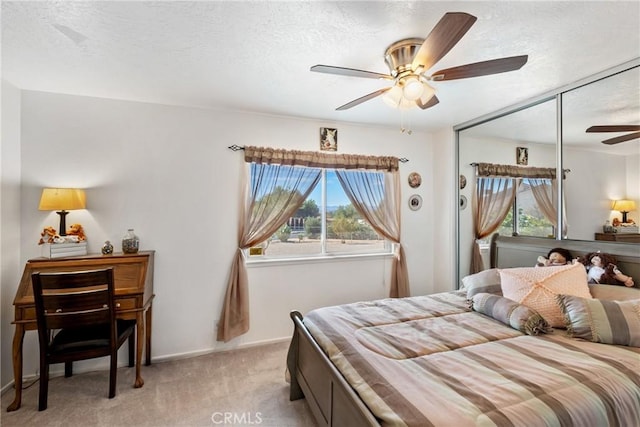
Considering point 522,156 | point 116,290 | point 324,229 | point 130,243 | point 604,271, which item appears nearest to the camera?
point 604,271

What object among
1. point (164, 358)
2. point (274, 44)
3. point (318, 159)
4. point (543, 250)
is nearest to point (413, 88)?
point (274, 44)

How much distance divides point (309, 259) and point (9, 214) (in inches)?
106

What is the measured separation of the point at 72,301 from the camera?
2.03 metres

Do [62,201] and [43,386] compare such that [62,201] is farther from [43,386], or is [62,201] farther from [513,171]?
[513,171]

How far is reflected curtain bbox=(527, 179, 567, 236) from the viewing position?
2596 mm

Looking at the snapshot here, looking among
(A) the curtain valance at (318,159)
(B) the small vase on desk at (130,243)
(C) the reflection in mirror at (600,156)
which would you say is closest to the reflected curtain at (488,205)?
(C) the reflection in mirror at (600,156)

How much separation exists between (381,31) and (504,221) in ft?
8.16

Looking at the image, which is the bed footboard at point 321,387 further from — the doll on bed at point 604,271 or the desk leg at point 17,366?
the doll on bed at point 604,271

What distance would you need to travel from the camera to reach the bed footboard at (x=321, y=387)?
1.26 metres

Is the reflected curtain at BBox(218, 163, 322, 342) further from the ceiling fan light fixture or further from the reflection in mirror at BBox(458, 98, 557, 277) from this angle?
the reflection in mirror at BBox(458, 98, 557, 277)

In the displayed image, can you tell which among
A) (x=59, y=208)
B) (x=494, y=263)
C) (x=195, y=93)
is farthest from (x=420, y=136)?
(x=59, y=208)

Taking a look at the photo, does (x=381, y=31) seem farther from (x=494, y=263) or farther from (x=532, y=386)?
(x=494, y=263)

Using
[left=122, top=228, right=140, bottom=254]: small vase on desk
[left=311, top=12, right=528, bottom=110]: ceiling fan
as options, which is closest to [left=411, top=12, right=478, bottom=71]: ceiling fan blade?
[left=311, top=12, right=528, bottom=110]: ceiling fan

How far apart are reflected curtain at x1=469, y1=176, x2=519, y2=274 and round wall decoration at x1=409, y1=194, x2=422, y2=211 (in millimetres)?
658
